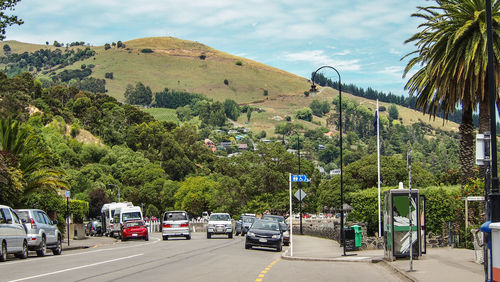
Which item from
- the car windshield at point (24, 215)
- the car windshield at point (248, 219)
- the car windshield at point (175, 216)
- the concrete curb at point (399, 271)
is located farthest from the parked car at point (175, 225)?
the concrete curb at point (399, 271)

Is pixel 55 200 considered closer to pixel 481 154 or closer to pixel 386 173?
pixel 481 154

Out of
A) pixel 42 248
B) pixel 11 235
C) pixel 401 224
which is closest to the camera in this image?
pixel 401 224

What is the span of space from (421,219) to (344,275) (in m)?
6.29

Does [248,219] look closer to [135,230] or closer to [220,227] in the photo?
[220,227]

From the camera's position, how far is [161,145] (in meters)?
146

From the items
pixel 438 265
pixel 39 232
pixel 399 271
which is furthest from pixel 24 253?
pixel 438 265

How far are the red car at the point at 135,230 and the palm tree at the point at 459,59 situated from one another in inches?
867

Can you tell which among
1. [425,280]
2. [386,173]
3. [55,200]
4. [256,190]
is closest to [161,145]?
[256,190]

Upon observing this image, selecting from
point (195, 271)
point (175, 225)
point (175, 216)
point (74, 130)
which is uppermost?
point (74, 130)

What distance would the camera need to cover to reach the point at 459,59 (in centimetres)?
2672

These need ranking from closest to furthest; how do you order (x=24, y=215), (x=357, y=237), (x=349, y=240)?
(x=24, y=215)
(x=349, y=240)
(x=357, y=237)

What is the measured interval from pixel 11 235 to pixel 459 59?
19.1 meters

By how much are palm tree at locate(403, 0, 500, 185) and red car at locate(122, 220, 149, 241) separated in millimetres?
22022

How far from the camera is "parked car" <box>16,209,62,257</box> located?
2588 centimetres
